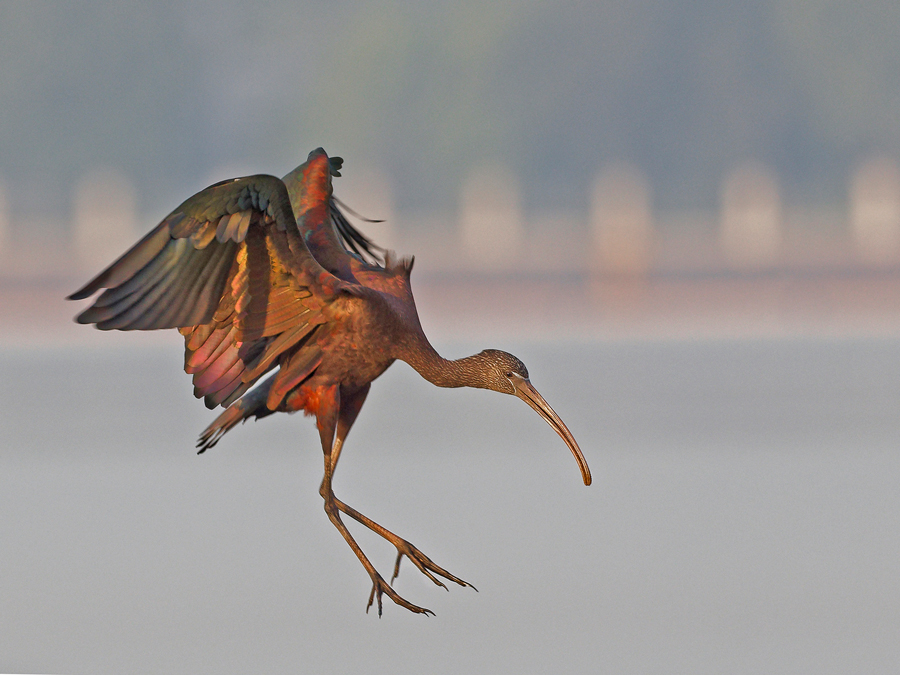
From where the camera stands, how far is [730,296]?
3238cm

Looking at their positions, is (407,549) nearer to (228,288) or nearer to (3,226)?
(228,288)

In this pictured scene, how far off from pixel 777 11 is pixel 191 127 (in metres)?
28.2

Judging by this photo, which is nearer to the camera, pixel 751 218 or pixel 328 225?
pixel 328 225

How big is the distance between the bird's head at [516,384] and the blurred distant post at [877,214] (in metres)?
33.7

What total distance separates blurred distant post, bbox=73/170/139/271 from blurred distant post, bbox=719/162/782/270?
60.0ft

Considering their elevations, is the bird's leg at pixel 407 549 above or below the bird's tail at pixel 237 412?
below

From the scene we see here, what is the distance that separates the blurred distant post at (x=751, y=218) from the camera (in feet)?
135

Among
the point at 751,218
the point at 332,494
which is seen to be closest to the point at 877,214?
the point at 751,218

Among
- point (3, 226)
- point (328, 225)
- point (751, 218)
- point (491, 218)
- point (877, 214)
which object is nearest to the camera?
point (328, 225)

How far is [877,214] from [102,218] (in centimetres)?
2653

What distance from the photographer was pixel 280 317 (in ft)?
23.6

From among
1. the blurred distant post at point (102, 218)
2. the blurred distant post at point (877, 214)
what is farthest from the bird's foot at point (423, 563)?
the blurred distant post at point (877, 214)

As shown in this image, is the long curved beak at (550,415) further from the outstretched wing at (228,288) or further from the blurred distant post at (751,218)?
the blurred distant post at (751,218)

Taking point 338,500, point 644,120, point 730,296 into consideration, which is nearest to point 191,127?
point 644,120
